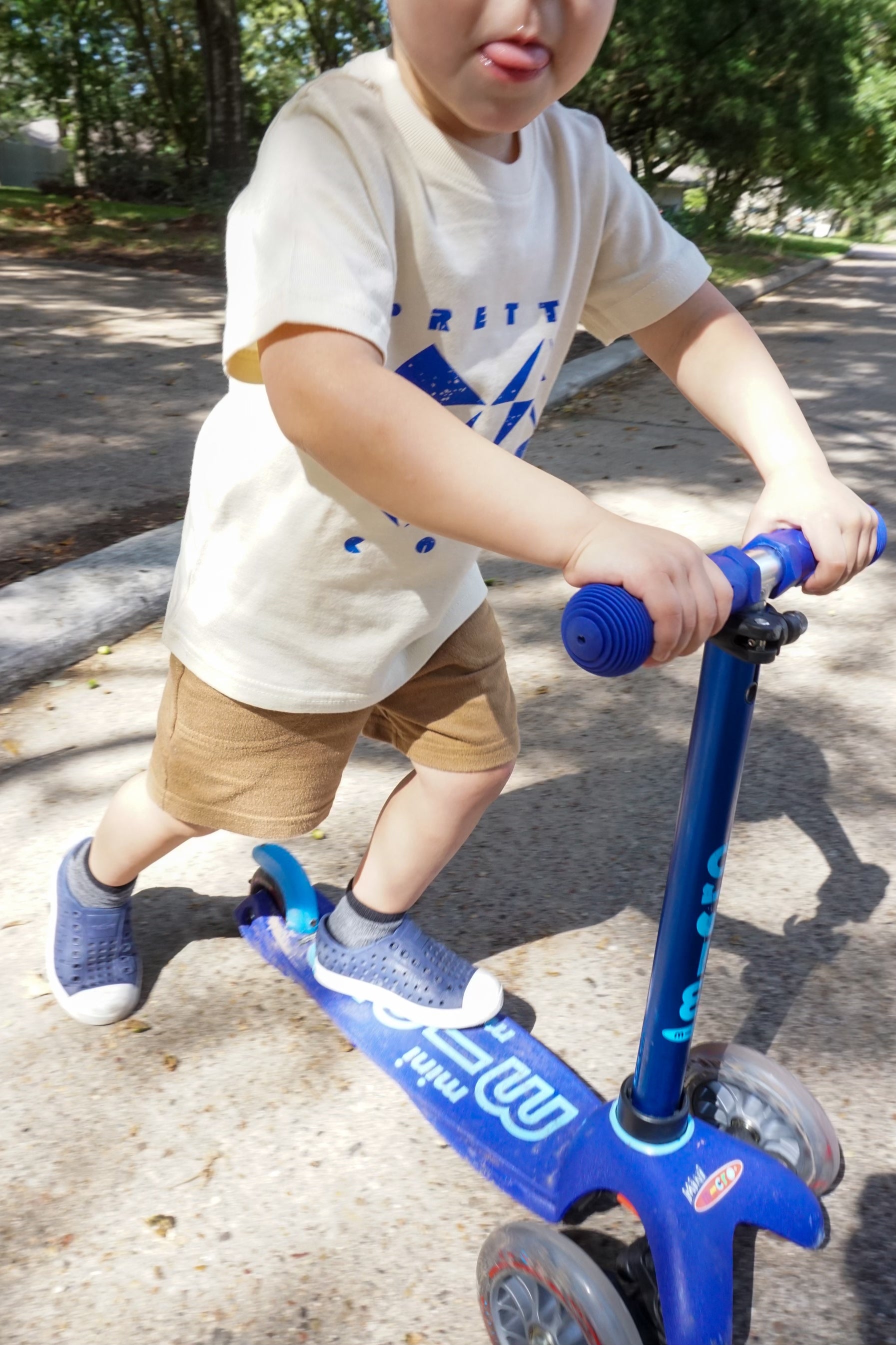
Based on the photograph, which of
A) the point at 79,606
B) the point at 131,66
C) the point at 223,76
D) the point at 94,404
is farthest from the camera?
the point at 131,66

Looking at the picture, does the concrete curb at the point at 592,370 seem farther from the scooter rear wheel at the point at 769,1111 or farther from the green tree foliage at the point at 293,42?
the green tree foliage at the point at 293,42

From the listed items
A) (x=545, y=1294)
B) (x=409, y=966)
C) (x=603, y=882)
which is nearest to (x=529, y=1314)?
(x=545, y=1294)

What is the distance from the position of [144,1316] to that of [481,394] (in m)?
1.19

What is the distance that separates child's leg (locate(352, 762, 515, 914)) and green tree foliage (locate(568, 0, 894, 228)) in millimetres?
11680

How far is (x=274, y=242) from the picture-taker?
4.07 ft

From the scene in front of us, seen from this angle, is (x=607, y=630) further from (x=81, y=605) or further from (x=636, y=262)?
(x=81, y=605)

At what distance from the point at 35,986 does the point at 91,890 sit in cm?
21

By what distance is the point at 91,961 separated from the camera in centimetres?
191

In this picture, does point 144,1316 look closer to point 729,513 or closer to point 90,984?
point 90,984

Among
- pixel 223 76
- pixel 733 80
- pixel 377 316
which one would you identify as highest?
pixel 733 80

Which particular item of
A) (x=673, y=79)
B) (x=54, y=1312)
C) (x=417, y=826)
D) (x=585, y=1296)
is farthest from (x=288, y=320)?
(x=673, y=79)

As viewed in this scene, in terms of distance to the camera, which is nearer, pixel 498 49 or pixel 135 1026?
pixel 498 49

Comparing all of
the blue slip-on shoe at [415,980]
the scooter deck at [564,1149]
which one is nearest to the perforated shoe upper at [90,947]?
the scooter deck at [564,1149]

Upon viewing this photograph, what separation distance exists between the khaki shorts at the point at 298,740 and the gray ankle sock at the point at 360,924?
0.20m
